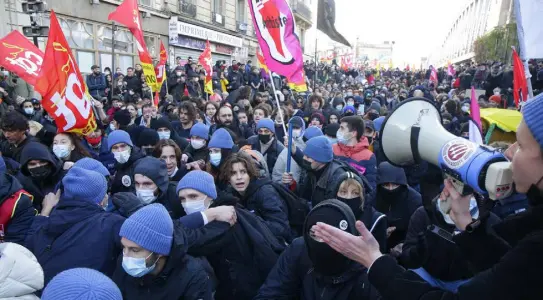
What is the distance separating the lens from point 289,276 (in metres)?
2.12

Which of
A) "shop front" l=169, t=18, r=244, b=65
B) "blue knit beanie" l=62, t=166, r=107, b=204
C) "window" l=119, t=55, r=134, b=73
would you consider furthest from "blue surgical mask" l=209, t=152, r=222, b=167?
"shop front" l=169, t=18, r=244, b=65

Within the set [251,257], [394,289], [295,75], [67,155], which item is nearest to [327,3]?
[295,75]

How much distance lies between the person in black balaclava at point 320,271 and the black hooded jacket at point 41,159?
2522mm

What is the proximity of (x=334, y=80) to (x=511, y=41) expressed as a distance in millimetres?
9489

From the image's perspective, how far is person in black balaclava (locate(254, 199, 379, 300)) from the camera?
1.95 meters

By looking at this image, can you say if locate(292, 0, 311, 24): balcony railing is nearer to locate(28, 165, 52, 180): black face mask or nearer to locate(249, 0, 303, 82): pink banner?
locate(249, 0, 303, 82): pink banner

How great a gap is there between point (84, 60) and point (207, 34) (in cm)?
904

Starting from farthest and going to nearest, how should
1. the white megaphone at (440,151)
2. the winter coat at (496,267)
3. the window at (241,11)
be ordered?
1. the window at (241,11)
2. the white megaphone at (440,151)
3. the winter coat at (496,267)

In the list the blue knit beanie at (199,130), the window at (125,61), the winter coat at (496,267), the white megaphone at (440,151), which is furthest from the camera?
the window at (125,61)

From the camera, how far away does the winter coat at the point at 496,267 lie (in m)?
1.04

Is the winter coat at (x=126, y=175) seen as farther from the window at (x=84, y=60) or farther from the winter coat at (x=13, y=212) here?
the window at (x=84, y=60)

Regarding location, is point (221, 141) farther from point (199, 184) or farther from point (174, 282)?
point (174, 282)

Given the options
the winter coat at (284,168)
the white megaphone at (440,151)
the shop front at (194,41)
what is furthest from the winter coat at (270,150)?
the shop front at (194,41)

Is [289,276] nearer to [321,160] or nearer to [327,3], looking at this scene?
[321,160]
